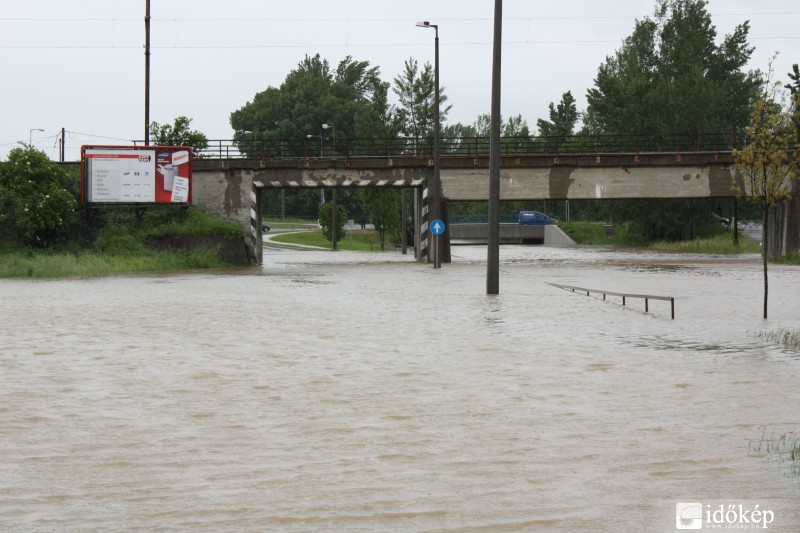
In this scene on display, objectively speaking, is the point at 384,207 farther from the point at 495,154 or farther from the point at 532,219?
the point at 495,154

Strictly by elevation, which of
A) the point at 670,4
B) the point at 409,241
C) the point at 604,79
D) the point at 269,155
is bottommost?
the point at 409,241

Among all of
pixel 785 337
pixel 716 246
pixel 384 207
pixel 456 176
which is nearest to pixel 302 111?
pixel 384 207

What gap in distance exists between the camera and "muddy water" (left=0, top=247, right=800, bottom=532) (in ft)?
21.0

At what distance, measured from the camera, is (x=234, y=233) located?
45844 mm

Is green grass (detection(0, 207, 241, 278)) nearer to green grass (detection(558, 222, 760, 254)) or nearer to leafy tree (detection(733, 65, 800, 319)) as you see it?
leafy tree (detection(733, 65, 800, 319))

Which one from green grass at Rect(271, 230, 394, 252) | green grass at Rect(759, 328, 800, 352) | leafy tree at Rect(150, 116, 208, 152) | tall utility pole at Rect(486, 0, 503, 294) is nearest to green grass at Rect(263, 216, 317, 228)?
green grass at Rect(271, 230, 394, 252)

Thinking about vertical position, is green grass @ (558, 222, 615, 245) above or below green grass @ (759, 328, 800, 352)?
below

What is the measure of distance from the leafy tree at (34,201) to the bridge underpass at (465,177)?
6438mm

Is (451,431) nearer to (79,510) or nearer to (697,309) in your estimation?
(79,510)

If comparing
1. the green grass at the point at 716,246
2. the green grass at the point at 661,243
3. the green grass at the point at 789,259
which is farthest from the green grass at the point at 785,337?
the green grass at the point at 661,243

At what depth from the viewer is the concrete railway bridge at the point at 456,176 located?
47344 millimetres

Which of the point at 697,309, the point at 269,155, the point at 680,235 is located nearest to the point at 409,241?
the point at 680,235

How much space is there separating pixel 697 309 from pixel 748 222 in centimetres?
7374

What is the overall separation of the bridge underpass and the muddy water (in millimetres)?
27499
